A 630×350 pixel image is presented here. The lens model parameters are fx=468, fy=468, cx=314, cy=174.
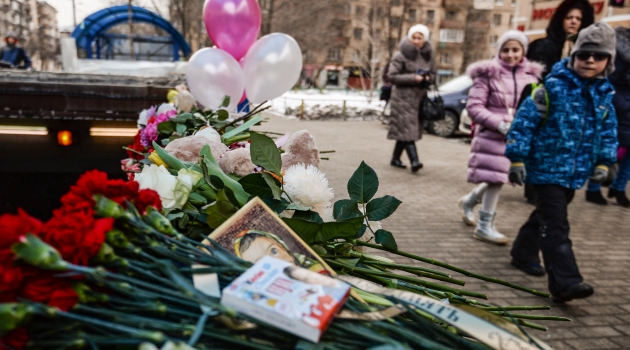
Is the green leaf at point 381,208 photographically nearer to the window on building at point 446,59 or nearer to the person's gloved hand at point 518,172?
the person's gloved hand at point 518,172

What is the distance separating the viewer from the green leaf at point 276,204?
1238 millimetres

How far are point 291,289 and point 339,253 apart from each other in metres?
0.51

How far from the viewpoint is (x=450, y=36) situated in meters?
50.7

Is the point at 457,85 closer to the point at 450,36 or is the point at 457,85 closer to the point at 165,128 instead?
the point at 165,128

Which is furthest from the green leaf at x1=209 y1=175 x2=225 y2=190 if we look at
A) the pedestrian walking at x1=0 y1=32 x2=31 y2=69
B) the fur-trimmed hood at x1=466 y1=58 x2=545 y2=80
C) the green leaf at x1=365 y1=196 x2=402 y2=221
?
the pedestrian walking at x1=0 y1=32 x2=31 y2=69

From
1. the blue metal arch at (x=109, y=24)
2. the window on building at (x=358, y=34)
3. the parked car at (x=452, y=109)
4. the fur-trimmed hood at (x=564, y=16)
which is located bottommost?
the parked car at (x=452, y=109)

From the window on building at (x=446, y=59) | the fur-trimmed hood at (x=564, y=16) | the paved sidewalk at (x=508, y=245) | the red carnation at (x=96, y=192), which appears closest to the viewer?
the red carnation at (x=96, y=192)

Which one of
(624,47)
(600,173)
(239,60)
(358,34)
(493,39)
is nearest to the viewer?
(600,173)

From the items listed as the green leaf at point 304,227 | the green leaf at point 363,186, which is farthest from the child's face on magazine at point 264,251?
the green leaf at point 363,186

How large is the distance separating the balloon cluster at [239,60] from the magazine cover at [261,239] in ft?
8.39

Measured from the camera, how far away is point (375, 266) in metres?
1.35

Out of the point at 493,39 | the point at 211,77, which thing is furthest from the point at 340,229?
the point at 493,39

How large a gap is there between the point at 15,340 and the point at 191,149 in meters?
1.02

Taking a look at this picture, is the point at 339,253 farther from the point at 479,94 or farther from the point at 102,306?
the point at 479,94
